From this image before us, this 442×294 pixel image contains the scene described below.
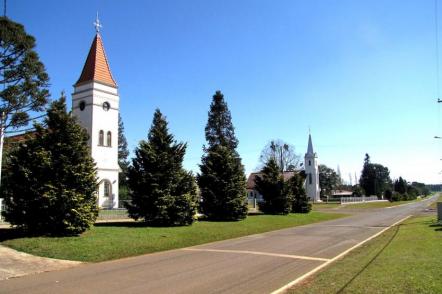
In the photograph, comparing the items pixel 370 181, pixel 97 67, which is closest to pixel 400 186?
pixel 370 181

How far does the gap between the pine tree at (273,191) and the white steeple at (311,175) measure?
62.2 m

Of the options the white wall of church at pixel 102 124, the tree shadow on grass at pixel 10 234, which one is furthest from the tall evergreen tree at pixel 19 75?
the tree shadow on grass at pixel 10 234

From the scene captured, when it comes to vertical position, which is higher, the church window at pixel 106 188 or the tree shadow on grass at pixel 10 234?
the church window at pixel 106 188

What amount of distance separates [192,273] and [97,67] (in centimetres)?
3481

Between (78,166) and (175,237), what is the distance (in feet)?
17.7

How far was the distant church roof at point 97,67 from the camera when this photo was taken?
42.3 meters

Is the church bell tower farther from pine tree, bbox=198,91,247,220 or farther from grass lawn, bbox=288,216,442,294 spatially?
grass lawn, bbox=288,216,442,294

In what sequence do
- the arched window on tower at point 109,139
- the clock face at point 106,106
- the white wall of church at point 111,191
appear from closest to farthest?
1. the white wall of church at point 111,191
2. the clock face at point 106,106
3. the arched window on tower at point 109,139

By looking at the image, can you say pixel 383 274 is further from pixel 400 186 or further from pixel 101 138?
pixel 400 186

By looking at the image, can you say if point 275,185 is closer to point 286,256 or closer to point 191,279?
point 286,256

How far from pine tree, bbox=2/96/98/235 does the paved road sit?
4083mm

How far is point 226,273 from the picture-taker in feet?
39.1

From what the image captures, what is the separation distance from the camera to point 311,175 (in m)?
102

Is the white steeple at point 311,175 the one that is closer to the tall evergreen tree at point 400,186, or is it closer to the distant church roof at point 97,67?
the tall evergreen tree at point 400,186
